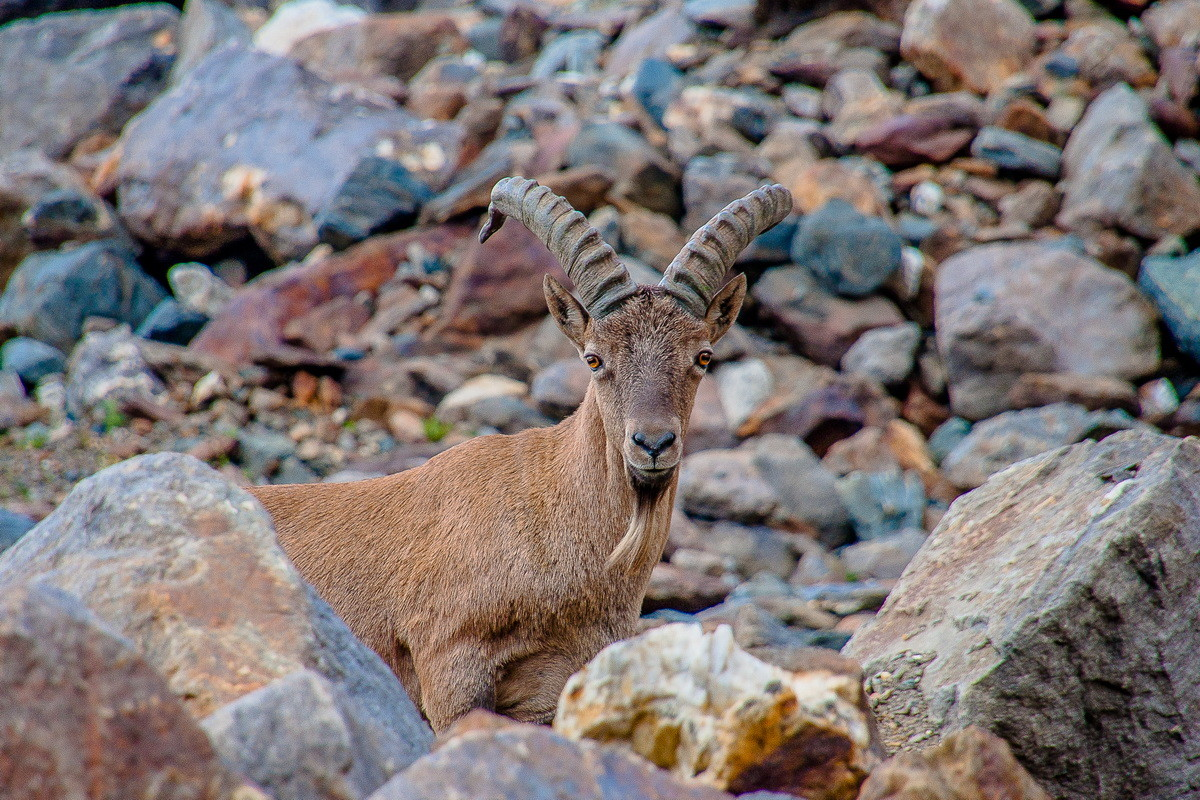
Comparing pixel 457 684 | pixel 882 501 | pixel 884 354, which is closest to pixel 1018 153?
pixel 884 354

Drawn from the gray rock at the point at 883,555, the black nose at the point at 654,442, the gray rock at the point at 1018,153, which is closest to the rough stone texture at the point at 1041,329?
the gray rock at the point at 1018,153

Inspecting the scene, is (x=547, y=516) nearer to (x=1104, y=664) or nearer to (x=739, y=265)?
(x=1104, y=664)

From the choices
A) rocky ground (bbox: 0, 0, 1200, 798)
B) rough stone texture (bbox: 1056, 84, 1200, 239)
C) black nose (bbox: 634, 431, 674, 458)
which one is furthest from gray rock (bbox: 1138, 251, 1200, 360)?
black nose (bbox: 634, 431, 674, 458)

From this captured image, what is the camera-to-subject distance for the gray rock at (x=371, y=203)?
20.2 metres

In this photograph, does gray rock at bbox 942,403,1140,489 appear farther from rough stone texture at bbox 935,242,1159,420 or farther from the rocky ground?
rough stone texture at bbox 935,242,1159,420

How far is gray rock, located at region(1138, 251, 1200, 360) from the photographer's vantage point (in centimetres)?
1680

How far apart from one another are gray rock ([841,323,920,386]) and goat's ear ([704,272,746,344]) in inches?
408

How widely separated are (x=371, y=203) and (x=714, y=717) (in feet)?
58.2

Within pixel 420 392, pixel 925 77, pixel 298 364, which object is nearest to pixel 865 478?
pixel 420 392

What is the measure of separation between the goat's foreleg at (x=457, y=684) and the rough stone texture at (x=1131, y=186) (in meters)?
16.0

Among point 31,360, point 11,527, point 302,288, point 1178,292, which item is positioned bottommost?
point 31,360

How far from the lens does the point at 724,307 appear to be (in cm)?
746

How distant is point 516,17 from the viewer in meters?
29.1

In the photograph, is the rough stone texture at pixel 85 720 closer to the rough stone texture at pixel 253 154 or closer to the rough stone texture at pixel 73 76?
the rough stone texture at pixel 253 154
